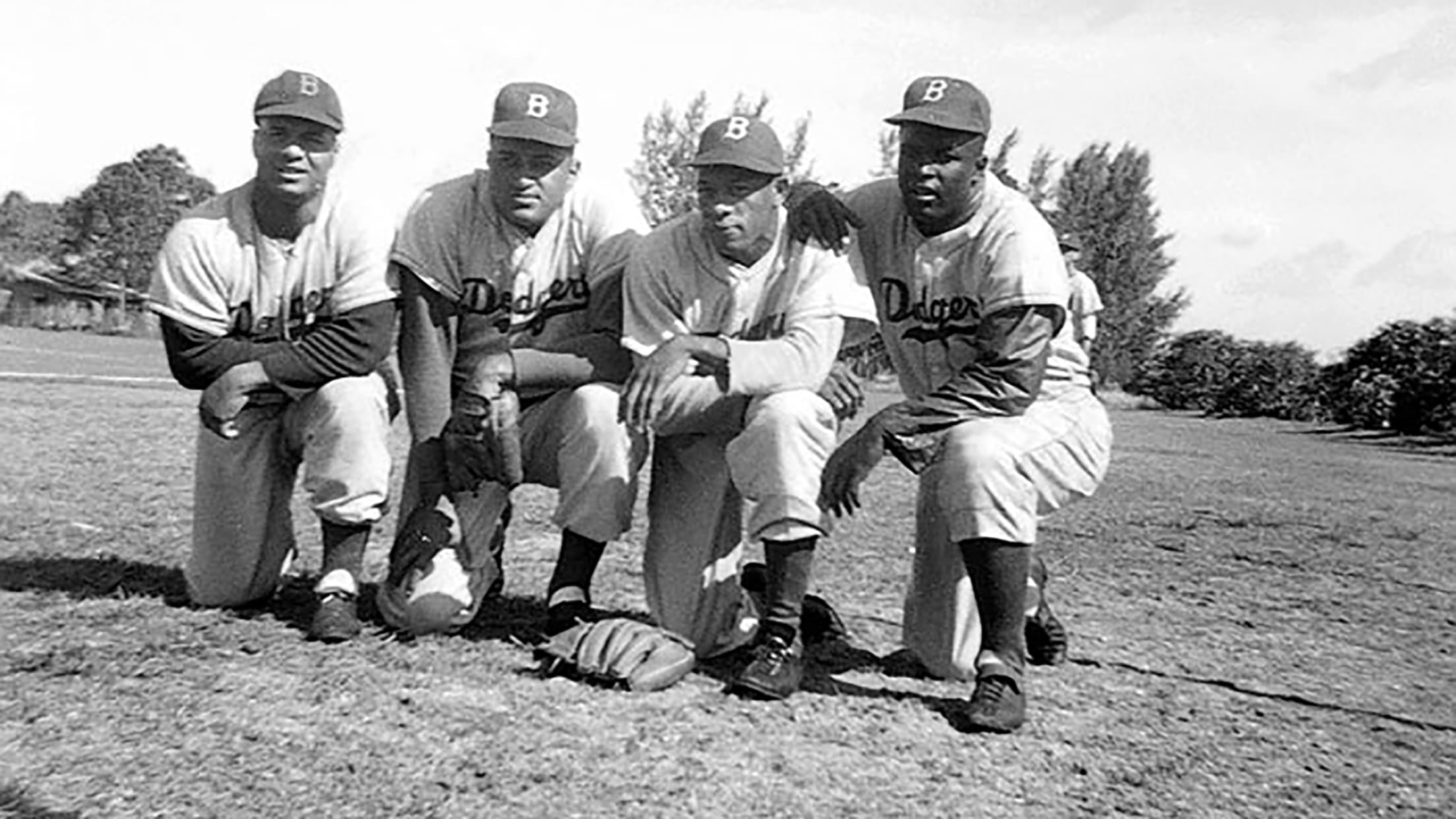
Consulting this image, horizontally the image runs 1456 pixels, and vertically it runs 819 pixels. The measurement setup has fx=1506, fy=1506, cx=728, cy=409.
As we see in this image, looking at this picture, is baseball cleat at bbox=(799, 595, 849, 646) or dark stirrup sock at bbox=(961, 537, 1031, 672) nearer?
dark stirrup sock at bbox=(961, 537, 1031, 672)

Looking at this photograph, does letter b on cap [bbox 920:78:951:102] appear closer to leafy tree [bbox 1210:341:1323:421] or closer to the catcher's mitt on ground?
the catcher's mitt on ground

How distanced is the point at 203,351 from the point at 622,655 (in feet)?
5.48

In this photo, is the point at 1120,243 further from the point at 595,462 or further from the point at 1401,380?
the point at 595,462

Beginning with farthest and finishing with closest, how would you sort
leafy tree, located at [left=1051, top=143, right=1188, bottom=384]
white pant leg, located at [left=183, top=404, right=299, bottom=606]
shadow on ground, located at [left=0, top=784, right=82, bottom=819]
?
leafy tree, located at [left=1051, top=143, right=1188, bottom=384], white pant leg, located at [left=183, top=404, right=299, bottom=606], shadow on ground, located at [left=0, top=784, right=82, bottom=819]

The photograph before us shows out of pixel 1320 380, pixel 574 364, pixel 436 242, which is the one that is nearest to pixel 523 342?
pixel 574 364

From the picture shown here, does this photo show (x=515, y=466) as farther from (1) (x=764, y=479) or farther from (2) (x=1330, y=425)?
(2) (x=1330, y=425)

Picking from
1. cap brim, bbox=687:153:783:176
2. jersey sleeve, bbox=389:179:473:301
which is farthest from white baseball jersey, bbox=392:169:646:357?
cap brim, bbox=687:153:783:176

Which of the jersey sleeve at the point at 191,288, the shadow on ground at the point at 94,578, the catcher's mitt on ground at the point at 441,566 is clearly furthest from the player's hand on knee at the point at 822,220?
the shadow on ground at the point at 94,578

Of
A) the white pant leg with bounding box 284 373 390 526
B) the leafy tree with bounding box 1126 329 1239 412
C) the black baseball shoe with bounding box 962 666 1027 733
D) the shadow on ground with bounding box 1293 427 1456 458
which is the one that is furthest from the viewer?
the leafy tree with bounding box 1126 329 1239 412

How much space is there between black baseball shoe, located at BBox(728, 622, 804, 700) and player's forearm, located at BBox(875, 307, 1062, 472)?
587 millimetres

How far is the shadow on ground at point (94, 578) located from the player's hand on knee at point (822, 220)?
2280mm

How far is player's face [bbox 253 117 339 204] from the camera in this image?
15.0 feet

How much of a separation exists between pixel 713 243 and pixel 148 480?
15.6 ft

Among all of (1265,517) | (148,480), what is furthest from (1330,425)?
(148,480)
